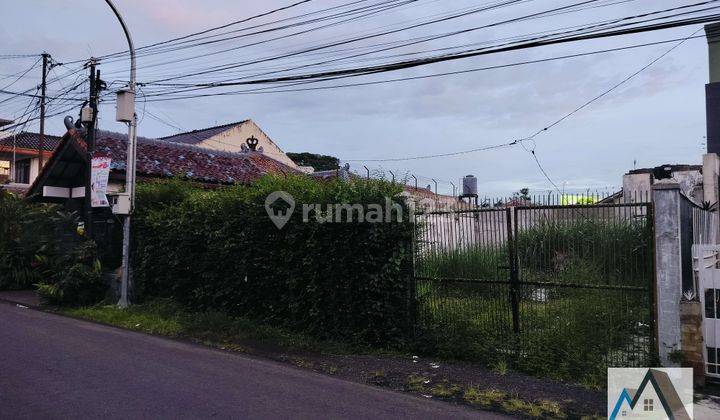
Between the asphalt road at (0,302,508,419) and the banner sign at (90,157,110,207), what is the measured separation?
4.63 meters

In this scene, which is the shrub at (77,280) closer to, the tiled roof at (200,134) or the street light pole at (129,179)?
the street light pole at (129,179)

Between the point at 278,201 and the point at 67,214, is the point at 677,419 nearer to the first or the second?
the point at 278,201

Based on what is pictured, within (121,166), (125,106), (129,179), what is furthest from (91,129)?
(129,179)

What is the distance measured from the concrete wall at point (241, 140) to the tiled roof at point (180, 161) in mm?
11100

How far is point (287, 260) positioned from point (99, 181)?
636 centimetres

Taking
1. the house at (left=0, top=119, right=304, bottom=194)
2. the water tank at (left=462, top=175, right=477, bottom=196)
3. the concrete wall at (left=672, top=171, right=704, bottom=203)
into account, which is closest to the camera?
the concrete wall at (left=672, top=171, right=704, bottom=203)

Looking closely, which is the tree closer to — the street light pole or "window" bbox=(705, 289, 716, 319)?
the street light pole

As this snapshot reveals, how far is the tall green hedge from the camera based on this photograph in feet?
27.2

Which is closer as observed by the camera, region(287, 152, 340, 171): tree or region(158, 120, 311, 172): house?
region(158, 120, 311, 172): house

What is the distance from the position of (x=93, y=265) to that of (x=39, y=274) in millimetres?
4009

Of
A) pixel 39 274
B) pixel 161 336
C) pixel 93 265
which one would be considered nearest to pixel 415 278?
pixel 161 336

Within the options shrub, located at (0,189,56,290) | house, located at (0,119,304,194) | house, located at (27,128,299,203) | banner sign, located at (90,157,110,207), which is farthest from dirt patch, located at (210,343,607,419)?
house, located at (0,119,304,194)

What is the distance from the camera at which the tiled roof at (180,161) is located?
16312mm

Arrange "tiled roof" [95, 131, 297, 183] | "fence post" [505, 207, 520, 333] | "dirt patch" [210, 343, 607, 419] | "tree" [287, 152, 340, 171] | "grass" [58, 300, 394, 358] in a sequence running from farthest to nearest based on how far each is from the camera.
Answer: "tree" [287, 152, 340, 171] < "tiled roof" [95, 131, 297, 183] < "grass" [58, 300, 394, 358] < "fence post" [505, 207, 520, 333] < "dirt patch" [210, 343, 607, 419]
